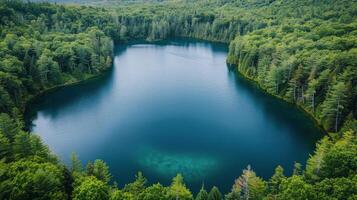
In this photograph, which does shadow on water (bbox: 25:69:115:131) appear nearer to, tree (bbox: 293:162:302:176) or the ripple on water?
the ripple on water

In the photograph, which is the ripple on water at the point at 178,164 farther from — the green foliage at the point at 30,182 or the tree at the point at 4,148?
the tree at the point at 4,148

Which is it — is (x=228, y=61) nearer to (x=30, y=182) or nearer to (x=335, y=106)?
(x=335, y=106)

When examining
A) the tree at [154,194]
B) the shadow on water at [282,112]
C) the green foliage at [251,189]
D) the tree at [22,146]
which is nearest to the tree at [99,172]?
the tree at [154,194]

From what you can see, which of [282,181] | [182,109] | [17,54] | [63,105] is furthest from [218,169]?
[17,54]

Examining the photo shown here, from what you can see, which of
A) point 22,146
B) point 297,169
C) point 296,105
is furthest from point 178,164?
point 296,105

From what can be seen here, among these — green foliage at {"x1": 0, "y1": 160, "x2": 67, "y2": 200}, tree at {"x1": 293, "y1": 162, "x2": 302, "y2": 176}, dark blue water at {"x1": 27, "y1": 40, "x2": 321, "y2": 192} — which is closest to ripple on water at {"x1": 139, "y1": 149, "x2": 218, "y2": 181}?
dark blue water at {"x1": 27, "y1": 40, "x2": 321, "y2": 192}

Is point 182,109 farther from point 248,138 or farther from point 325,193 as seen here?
point 325,193
